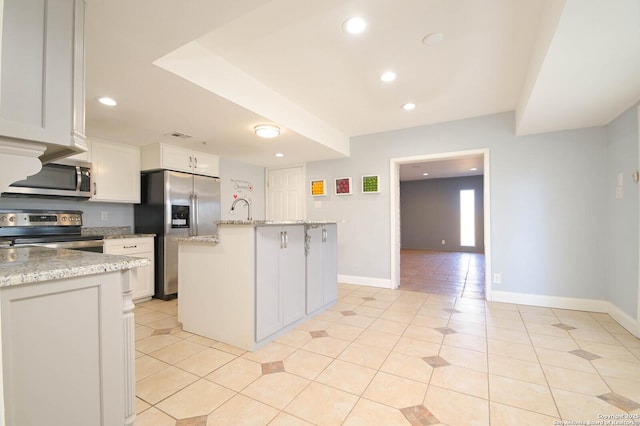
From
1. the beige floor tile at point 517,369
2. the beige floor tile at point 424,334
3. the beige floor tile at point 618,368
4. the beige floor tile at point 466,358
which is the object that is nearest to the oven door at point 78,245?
the beige floor tile at point 424,334

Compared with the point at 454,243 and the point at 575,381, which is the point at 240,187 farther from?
the point at 454,243

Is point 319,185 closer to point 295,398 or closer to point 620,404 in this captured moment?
point 295,398

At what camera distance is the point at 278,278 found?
2.55m

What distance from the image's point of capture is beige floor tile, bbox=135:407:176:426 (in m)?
1.50

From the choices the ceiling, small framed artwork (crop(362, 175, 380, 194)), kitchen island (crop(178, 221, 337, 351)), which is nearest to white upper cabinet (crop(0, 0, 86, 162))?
the ceiling

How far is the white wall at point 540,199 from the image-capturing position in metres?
3.23

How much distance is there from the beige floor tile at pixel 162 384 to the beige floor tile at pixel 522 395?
194 cm

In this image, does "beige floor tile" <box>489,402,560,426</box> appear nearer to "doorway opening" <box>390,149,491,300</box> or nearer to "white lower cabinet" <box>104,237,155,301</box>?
"doorway opening" <box>390,149,491,300</box>

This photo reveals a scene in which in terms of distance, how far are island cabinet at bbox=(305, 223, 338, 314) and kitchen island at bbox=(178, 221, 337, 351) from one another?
2 centimetres

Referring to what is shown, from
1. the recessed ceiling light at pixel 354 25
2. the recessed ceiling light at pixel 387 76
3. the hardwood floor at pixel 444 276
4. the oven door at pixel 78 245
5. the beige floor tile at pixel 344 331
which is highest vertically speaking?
the recessed ceiling light at pixel 354 25

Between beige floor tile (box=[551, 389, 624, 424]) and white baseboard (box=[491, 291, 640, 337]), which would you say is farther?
white baseboard (box=[491, 291, 640, 337])

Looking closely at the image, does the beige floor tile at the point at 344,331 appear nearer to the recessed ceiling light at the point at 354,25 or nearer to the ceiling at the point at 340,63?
the ceiling at the point at 340,63

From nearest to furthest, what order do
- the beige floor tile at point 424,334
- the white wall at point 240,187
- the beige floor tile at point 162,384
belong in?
the beige floor tile at point 162,384 → the beige floor tile at point 424,334 → the white wall at point 240,187

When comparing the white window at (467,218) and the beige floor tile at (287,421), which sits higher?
the white window at (467,218)
